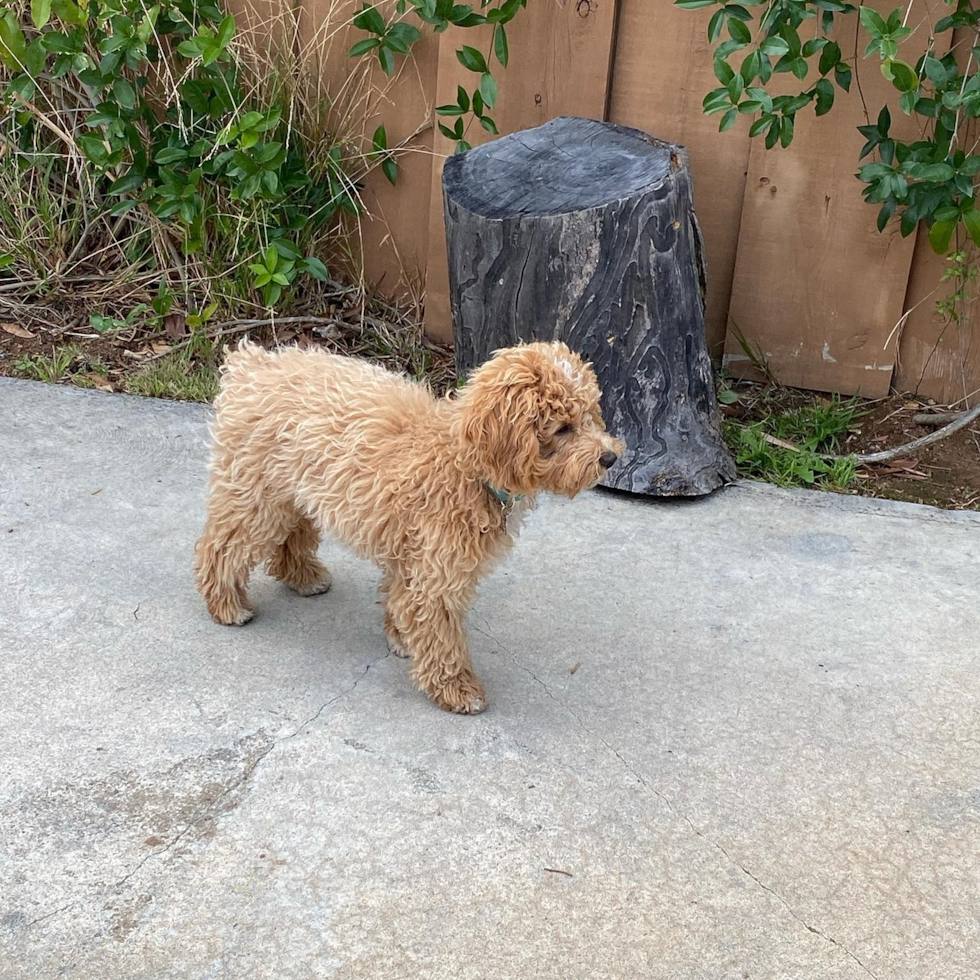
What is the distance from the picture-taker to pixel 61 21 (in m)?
5.09

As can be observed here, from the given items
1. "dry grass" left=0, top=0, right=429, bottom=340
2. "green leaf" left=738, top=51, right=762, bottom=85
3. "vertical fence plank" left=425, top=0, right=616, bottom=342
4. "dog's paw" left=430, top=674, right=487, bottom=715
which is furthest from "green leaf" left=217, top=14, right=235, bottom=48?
"dog's paw" left=430, top=674, right=487, bottom=715

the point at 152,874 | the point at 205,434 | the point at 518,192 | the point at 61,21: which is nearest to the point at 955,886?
the point at 152,874

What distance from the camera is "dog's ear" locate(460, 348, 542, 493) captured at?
9.24ft

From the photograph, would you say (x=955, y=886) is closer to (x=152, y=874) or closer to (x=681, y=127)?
(x=152, y=874)

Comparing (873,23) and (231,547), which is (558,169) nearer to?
(873,23)

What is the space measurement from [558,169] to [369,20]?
122cm

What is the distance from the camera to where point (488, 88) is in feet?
15.6

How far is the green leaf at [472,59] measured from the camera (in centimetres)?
469

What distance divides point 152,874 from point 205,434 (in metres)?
2.56

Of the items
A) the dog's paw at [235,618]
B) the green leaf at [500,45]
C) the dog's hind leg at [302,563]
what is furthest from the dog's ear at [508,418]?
the green leaf at [500,45]

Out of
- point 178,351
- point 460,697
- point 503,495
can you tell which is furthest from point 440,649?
point 178,351

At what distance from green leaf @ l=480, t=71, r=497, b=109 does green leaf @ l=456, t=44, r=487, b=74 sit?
1.6 inches

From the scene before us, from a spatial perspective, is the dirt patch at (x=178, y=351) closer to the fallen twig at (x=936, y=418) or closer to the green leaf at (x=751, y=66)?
the green leaf at (x=751, y=66)

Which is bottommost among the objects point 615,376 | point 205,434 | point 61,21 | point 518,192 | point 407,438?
point 205,434
